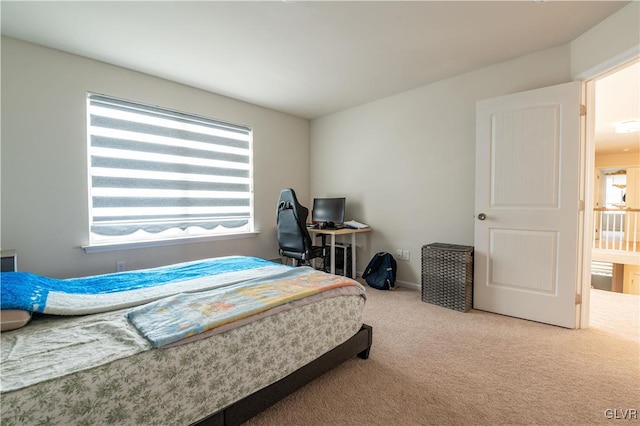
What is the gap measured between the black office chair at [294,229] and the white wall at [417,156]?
3.58ft

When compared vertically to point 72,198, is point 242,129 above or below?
above

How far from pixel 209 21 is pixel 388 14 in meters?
1.31

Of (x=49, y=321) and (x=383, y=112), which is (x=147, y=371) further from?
(x=383, y=112)

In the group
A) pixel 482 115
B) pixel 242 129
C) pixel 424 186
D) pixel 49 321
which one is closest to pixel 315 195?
pixel 242 129

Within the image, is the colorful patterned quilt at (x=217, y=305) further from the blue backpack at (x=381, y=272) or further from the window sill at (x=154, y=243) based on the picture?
the window sill at (x=154, y=243)

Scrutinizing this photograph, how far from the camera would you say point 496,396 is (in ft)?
4.83

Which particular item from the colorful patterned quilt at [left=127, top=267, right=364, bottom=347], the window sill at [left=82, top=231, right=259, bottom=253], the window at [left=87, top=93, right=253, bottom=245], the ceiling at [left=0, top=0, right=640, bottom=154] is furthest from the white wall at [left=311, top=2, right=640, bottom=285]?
the colorful patterned quilt at [left=127, top=267, right=364, bottom=347]

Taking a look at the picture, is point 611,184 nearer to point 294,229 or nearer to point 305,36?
point 294,229

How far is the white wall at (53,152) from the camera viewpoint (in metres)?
2.24

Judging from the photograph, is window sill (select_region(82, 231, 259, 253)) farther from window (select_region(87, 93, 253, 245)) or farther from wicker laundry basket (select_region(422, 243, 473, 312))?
wicker laundry basket (select_region(422, 243, 473, 312))

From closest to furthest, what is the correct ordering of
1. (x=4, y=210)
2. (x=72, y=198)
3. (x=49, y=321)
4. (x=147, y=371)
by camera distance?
(x=147, y=371) → (x=49, y=321) → (x=4, y=210) → (x=72, y=198)

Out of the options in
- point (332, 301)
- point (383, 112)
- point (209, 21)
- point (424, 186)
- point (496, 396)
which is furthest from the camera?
point (383, 112)

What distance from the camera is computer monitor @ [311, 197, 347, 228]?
377 centimetres

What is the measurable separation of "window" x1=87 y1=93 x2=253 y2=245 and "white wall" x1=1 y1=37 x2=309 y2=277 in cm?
11
